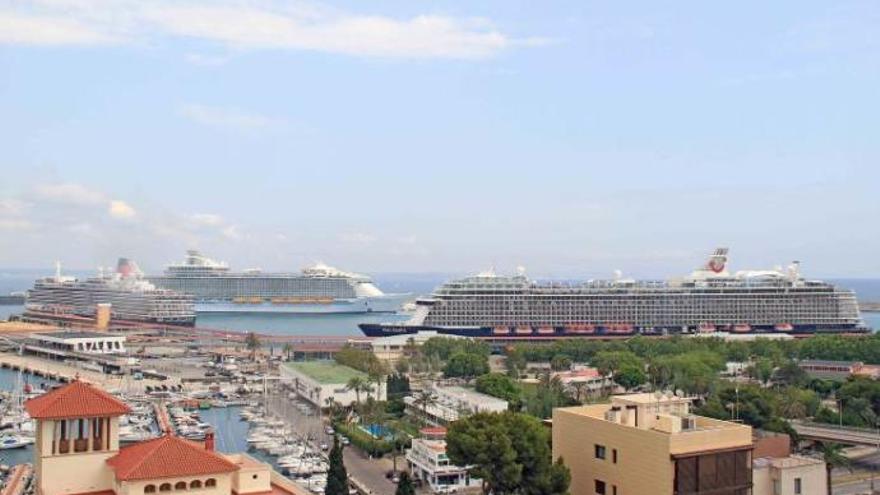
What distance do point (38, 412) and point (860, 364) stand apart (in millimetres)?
56758

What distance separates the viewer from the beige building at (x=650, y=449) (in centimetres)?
2144

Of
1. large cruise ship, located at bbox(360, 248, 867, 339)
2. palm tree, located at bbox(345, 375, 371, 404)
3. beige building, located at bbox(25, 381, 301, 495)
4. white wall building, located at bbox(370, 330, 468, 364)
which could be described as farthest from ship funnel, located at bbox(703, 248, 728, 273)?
beige building, located at bbox(25, 381, 301, 495)

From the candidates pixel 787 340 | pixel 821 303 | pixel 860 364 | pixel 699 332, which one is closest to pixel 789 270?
pixel 821 303

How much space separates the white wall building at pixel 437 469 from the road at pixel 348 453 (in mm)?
1262

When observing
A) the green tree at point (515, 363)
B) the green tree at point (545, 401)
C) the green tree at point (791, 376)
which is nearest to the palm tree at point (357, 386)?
the green tree at point (545, 401)

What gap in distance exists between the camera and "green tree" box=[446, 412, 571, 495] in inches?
957

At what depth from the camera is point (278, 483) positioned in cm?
2150

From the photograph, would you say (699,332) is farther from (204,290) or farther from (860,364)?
(204,290)

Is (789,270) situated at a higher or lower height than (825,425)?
higher

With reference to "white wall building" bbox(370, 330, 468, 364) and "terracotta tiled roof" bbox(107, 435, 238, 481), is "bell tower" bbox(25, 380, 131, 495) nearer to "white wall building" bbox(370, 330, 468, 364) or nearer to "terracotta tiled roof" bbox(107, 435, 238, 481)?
"terracotta tiled roof" bbox(107, 435, 238, 481)

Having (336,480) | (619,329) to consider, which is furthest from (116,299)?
(336,480)

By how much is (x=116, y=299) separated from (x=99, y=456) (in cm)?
10060

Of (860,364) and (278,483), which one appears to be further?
(860,364)

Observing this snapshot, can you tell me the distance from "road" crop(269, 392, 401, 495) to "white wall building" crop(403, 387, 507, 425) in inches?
197
